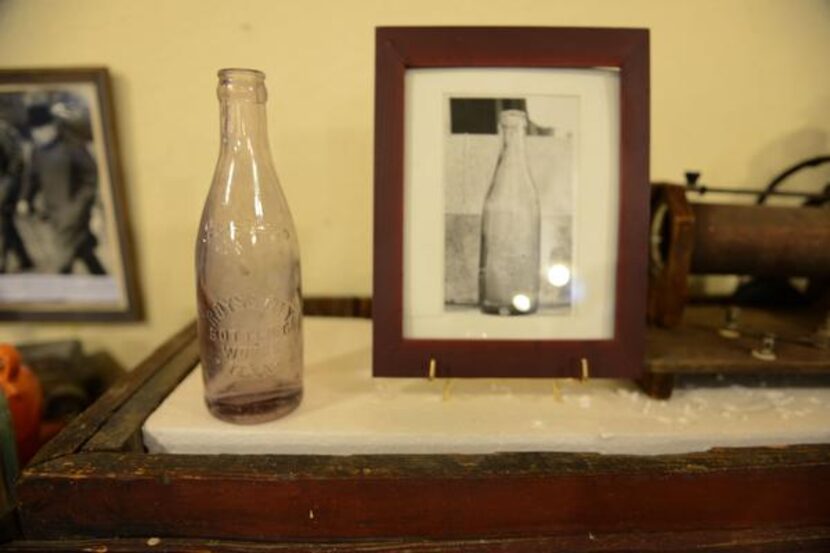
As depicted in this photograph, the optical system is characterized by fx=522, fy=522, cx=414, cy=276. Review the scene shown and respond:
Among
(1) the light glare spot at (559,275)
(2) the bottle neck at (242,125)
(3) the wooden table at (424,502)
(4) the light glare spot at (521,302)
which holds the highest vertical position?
(2) the bottle neck at (242,125)

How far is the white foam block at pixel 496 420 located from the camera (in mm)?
487

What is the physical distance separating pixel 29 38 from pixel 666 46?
0.94m

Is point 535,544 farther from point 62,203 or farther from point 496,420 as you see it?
point 62,203

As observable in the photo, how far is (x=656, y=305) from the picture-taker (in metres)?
0.65

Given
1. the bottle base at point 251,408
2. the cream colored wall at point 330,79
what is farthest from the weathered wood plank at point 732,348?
the bottle base at point 251,408

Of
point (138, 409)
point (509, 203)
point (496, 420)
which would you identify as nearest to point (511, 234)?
point (509, 203)

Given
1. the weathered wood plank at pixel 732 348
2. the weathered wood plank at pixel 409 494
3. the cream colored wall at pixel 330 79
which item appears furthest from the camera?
the cream colored wall at pixel 330 79

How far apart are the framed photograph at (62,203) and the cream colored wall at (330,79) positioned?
0.10 feet

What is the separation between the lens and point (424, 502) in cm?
44

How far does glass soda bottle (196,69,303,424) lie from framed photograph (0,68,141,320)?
1.27 ft

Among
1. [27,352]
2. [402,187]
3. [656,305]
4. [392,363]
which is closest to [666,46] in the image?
[656,305]

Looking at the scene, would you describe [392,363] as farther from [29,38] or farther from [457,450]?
[29,38]

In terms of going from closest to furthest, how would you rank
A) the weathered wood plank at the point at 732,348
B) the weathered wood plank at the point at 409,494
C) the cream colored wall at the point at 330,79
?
the weathered wood plank at the point at 409,494, the weathered wood plank at the point at 732,348, the cream colored wall at the point at 330,79

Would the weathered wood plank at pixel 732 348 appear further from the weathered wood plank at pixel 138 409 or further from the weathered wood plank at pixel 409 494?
the weathered wood plank at pixel 138 409
